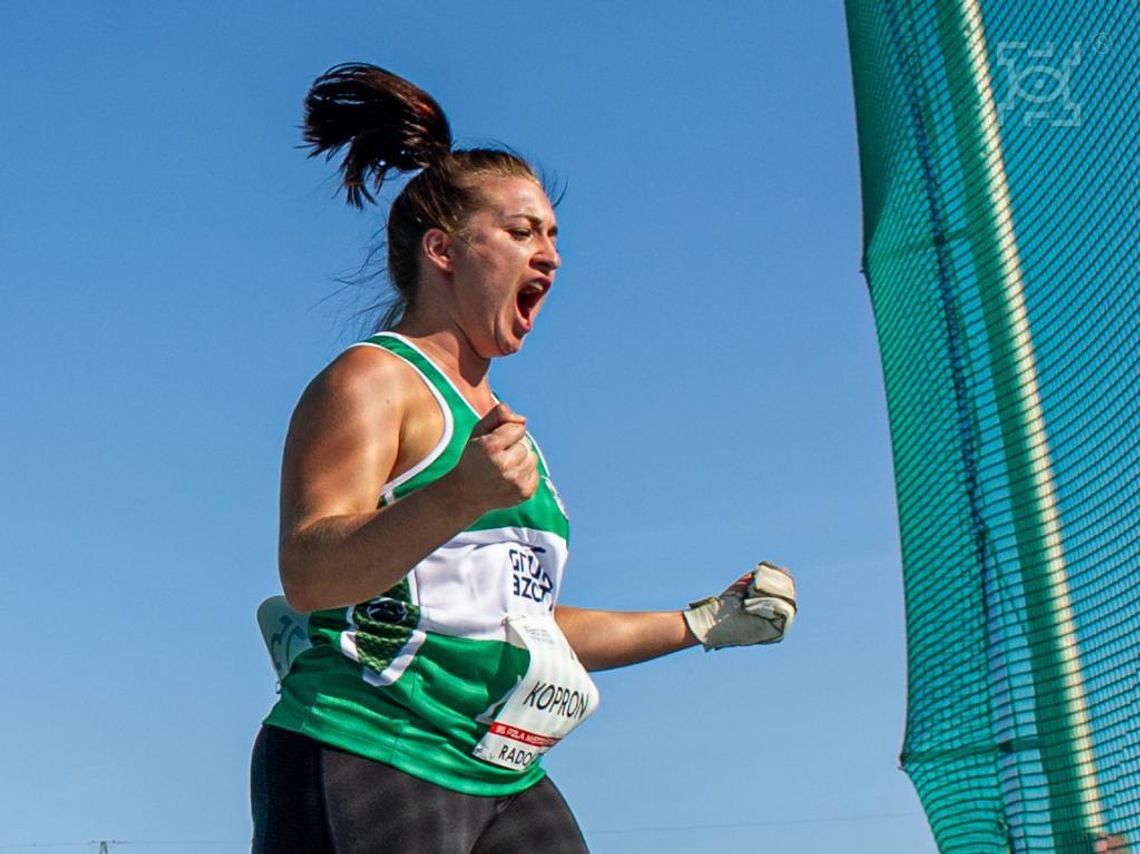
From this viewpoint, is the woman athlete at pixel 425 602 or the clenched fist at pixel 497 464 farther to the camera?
the woman athlete at pixel 425 602

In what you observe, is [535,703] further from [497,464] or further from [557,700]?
[497,464]

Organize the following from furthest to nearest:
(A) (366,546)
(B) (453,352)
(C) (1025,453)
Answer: (C) (1025,453)
(B) (453,352)
(A) (366,546)

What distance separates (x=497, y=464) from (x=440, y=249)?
36.5 inches

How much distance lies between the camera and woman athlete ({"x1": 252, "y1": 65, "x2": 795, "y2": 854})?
271 cm

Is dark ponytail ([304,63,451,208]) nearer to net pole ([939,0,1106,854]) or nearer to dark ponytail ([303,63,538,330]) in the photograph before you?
dark ponytail ([303,63,538,330])

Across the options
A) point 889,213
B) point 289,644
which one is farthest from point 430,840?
point 889,213

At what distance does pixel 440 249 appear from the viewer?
3.26 m

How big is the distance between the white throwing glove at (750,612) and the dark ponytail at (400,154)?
864 millimetres

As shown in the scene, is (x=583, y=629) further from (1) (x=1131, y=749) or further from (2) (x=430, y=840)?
(1) (x=1131, y=749)

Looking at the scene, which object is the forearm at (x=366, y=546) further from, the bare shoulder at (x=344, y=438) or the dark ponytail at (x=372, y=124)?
the dark ponytail at (x=372, y=124)

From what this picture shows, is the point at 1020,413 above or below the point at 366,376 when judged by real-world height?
above

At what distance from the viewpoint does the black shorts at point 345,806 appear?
2.80m

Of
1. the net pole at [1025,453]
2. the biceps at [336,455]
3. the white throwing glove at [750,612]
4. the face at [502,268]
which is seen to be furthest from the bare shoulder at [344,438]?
the net pole at [1025,453]

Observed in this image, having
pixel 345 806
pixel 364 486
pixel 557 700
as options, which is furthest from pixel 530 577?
pixel 345 806
